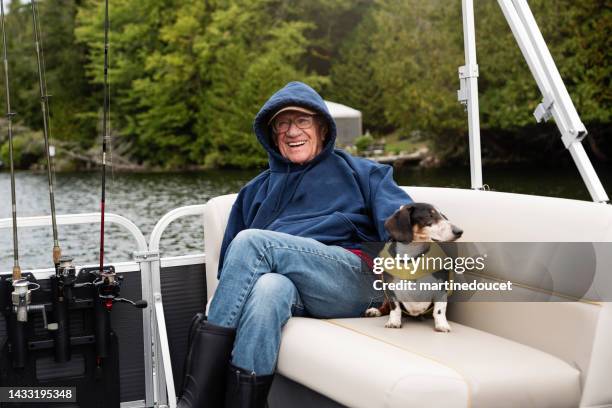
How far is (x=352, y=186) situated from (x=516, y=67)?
21.5 m

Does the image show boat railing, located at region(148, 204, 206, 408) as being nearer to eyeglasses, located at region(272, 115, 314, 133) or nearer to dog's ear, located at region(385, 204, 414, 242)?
eyeglasses, located at region(272, 115, 314, 133)

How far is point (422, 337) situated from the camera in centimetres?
239

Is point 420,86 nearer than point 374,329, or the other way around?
point 374,329

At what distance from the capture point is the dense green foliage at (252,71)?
938 inches

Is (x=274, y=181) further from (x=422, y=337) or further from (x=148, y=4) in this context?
(x=148, y=4)

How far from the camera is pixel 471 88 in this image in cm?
334

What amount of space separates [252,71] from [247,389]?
28009 mm

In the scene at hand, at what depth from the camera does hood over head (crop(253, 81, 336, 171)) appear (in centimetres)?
299

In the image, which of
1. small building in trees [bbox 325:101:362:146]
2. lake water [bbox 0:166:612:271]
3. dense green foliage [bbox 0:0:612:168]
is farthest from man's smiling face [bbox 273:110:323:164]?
small building in trees [bbox 325:101:362:146]

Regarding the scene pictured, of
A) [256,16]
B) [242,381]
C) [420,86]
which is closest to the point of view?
[242,381]

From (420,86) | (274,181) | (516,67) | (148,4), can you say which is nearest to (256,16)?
(148,4)

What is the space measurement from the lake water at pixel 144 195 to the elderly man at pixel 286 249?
27.2ft

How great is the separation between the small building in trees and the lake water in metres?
4.85

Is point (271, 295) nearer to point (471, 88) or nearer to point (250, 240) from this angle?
point (250, 240)
